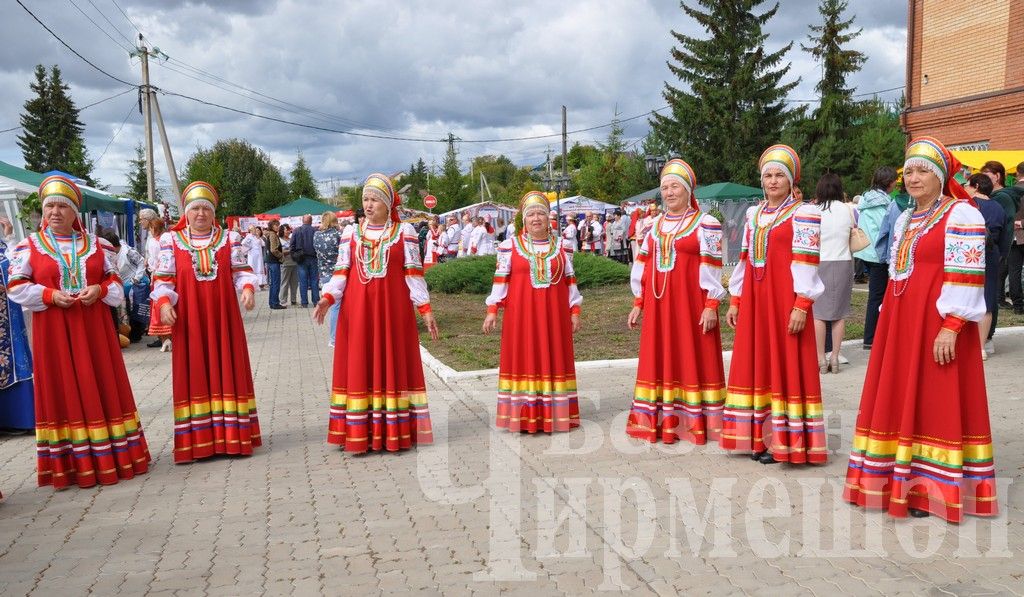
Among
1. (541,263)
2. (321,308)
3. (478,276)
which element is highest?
(541,263)

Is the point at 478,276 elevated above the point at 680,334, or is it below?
below

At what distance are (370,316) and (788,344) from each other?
3.14m

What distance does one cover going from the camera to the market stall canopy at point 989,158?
14.6 meters

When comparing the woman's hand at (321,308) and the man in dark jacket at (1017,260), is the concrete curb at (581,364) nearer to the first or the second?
the man in dark jacket at (1017,260)

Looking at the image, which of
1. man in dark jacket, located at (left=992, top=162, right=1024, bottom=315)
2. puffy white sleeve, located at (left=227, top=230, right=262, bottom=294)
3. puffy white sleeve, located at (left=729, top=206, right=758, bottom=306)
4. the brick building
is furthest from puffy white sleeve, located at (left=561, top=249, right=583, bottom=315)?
the brick building

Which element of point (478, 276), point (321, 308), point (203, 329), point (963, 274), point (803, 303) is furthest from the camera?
point (478, 276)

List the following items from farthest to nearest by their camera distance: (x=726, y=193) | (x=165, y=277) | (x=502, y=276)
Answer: (x=726, y=193)
(x=502, y=276)
(x=165, y=277)

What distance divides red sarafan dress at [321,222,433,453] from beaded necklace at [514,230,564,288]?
37.0 inches

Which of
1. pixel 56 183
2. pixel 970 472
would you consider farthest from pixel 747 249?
pixel 56 183

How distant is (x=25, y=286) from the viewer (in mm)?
5621

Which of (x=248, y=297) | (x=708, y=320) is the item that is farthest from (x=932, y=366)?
(x=248, y=297)

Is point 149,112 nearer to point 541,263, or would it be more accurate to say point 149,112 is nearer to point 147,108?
point 147,108

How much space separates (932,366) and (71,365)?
5.67m

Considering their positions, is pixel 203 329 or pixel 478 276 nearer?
pixel 203 329
